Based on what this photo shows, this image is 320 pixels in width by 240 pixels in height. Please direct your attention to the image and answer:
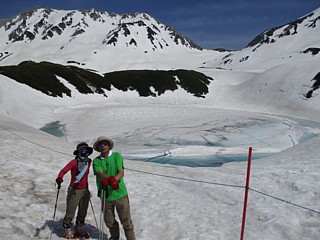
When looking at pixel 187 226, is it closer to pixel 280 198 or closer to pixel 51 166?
pixel 280 198

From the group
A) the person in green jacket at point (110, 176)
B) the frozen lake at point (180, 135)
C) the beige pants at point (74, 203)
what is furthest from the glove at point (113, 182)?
the frozen lake at point (180, 135)

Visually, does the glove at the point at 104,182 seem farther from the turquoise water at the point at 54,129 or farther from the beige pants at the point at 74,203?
the turquoise water at the point at 54,129

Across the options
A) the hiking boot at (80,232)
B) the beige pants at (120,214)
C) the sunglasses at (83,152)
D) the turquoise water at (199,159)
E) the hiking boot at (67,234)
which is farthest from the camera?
the turquoise water at (199,159)

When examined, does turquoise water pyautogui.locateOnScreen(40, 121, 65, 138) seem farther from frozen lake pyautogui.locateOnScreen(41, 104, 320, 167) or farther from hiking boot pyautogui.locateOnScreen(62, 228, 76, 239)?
hiking boot pyautogui.locateOnScreen(62, 228, 76, 239)

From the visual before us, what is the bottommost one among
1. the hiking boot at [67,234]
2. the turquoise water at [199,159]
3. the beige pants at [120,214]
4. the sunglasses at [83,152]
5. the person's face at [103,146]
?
the hiking boot at [67,234]

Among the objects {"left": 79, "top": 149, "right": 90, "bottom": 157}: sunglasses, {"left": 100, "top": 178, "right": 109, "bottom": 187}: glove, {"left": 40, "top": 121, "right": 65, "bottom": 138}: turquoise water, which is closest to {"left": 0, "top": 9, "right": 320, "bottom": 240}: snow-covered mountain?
{"left": 40, "top": 121, "right": 65, "bottom": 138}: turquoise water

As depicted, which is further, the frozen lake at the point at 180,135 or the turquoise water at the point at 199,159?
the frozen lake at the point at 180,135

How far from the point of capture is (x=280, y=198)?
32.3 ft

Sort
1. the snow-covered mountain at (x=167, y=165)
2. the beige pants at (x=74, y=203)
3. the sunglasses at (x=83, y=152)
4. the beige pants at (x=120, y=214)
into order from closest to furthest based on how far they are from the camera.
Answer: the beige pants at (x=120, y=214)
the sunglasses at (x=83, y=152)
the beige pants at (x=74, y=203)
the snow-covered mountain at (x=167, y=165)

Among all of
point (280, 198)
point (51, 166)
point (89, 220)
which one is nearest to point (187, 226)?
point (89, 220)

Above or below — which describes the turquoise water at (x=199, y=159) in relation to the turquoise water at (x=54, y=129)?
below

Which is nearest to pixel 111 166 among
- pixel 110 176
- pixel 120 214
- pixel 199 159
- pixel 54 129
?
pixel 110 176

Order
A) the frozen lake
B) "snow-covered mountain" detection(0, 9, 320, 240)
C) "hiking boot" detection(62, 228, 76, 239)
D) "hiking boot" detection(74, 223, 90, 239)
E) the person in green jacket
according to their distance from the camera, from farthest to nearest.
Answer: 1. the frozen lake
2. "snow-covered mountain" detection(0, 9, 320, 240)
3. "hiking boot" detection(74, 223, 90, 239)
4. "hiking boot" detection(62, 228, 76, 239)
5. the person in green jacket

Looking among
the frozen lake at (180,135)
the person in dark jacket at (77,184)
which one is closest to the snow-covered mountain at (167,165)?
the frozen lake at (180,135)
